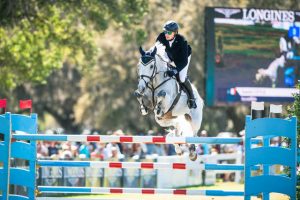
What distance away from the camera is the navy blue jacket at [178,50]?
13.2 m

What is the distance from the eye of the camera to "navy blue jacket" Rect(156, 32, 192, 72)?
1322 centimetres

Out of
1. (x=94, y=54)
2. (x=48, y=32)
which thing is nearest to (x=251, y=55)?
(x=94, y=54)

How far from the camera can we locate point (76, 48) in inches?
1127

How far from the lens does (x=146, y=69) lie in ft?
40.5

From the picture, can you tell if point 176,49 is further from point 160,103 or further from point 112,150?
point 112,150

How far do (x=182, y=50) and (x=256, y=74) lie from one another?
27.7 ft

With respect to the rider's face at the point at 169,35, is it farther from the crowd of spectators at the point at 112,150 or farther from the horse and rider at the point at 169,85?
the crowd of spectators at the point at 112,150

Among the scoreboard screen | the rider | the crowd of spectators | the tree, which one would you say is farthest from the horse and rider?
the tree

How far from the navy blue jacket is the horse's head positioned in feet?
2.42

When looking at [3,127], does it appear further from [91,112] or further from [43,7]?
[91,112]

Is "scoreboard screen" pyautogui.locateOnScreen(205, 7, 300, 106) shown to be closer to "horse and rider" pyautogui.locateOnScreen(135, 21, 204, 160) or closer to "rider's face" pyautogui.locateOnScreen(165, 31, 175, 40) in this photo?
"horse and rider" pyautogui.locateOnScreen(135, 21, 204, 160)

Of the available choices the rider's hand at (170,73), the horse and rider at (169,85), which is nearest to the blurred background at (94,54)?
the horse and rider at (169,85)

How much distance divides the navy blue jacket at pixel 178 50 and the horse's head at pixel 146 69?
0.74 metres

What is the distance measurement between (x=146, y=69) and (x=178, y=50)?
1101 millimetres
